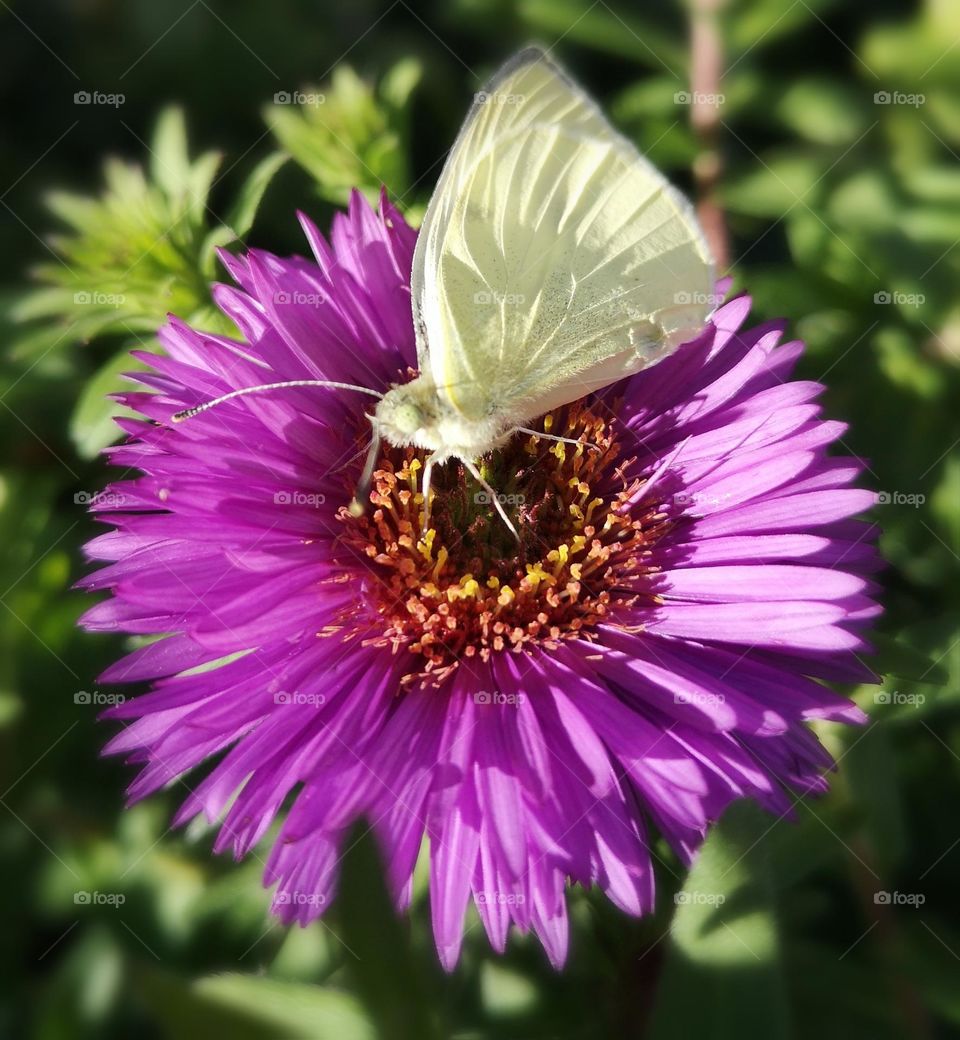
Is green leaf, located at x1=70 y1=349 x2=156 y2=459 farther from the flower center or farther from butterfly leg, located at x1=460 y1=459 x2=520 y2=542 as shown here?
butterfly leg, located at x1=460 y1=459 x2=520 y2=542

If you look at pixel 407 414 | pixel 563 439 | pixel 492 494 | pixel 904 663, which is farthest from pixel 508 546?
pixel 904 663

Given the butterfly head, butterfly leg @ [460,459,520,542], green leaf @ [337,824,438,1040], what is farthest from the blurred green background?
butterfly leg @ [460,459,520,542]

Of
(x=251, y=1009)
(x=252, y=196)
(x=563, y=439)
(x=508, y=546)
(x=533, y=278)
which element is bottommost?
(x=251, y=1009)

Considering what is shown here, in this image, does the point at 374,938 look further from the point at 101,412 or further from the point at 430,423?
the point at 101,412

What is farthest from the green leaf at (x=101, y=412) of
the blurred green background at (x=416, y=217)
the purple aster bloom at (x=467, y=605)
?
the purple aster bloom at (x=467, y=605)

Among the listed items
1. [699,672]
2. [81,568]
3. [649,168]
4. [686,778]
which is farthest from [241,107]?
[686,778]

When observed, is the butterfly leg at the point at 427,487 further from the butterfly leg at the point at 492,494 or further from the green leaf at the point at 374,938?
the green leaf at the point at 374,938
